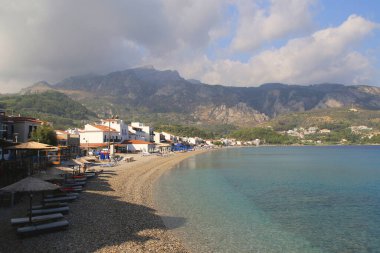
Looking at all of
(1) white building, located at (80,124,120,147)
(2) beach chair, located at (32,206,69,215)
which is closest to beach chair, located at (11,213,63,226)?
(2) beach chair, located at (32,206,69,215)

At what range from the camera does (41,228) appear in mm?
15258

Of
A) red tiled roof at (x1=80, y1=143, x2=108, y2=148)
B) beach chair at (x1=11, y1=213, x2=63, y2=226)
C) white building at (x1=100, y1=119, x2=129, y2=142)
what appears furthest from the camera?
white building at (x1=100, y1=119, x2=129, y2=142)

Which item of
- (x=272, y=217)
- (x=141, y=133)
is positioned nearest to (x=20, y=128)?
(x=272, y=217)

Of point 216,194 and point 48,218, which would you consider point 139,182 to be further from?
point 48,218

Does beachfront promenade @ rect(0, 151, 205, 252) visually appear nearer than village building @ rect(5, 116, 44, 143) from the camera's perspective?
Yes

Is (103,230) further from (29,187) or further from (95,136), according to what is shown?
(95,136)

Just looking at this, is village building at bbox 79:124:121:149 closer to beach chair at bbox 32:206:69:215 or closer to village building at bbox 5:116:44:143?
village building at bbox 5:116:44:143

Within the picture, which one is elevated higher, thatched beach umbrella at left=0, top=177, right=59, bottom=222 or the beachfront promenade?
thatched beach umbrella at left=0, top=177, right=59, bottom=222

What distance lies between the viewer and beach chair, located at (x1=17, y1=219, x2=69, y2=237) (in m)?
14.6

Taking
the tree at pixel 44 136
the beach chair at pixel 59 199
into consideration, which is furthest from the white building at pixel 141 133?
the beach chair at pixel 59 199

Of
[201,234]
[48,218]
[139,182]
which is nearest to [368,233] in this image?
[201,234]

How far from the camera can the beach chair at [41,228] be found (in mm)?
14641

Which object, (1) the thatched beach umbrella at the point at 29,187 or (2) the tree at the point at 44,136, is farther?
(2) the tree at the point at 44,136

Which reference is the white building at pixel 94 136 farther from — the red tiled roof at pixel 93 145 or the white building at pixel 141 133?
the white building at pixel 141 133
